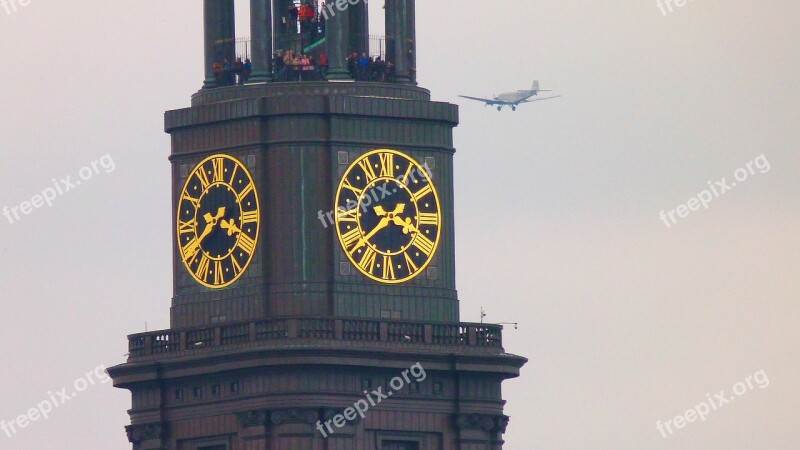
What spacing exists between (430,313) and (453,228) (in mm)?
2974

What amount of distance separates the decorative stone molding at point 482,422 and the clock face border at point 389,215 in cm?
461

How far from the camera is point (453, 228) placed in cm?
14888

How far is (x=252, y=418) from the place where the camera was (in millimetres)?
145625

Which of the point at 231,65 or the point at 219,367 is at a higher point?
the point at 231,65

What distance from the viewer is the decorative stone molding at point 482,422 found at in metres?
148

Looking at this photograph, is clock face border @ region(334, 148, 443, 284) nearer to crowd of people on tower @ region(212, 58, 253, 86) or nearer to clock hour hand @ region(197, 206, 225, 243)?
clock hour hand @ region(197, 206, 225, 243)

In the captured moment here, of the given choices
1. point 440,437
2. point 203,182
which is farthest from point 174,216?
point 440,437

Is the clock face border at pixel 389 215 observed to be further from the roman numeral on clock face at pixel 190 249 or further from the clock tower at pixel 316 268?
the roman numeral on clock face at pixel 190 249

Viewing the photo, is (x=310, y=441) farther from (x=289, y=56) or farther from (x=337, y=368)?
(x=289, y=56)

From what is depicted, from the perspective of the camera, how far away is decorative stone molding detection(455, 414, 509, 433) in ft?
484

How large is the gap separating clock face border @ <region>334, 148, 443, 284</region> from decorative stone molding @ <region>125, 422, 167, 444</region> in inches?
323

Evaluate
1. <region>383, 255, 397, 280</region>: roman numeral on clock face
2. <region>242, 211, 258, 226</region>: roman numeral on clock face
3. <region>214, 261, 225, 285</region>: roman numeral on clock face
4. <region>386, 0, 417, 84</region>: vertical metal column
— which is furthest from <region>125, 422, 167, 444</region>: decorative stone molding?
<region>386, 0, 417, 84</region>: vertical metal column

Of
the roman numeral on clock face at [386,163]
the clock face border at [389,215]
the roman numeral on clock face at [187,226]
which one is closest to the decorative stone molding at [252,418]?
the clock face border at [389,215]

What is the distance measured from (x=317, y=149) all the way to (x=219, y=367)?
7288 mm
